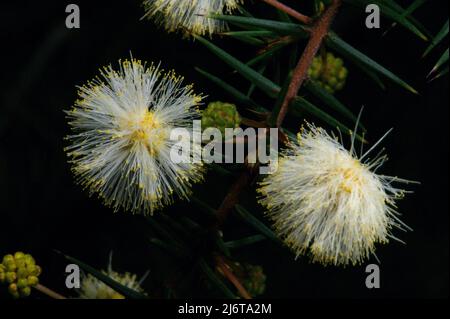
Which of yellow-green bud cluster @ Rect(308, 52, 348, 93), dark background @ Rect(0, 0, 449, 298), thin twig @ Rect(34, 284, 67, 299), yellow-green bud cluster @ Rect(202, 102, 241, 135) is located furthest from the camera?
dark background @ Rect(0, 0, 449, 298)

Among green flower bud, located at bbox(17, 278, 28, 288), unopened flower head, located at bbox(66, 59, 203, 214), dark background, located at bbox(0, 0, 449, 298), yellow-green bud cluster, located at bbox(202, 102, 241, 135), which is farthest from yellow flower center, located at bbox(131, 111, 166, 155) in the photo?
dark background, located at bbox(0, 0, 449, 298)

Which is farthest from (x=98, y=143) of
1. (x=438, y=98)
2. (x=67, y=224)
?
(x=438, y=98)

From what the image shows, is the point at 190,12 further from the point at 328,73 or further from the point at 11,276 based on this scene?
the point at 11,276

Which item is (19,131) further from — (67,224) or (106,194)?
(106,194)

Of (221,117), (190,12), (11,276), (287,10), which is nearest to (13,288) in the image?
(11,276)

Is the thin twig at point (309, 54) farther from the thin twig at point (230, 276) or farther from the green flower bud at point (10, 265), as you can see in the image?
the green flower bud at point (10, 265)

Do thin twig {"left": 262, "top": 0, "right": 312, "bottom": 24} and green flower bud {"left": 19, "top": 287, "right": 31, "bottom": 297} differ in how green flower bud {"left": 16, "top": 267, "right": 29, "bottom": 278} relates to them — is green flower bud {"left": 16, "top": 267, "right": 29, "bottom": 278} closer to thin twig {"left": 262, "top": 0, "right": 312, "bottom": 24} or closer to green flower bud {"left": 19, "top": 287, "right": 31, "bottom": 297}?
green flower bud {"left": 19, "top": 287, "right": 31, "bottom": 297}
